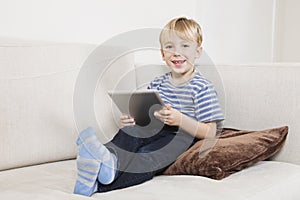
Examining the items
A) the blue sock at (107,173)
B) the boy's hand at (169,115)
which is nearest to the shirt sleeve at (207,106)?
the boy's hand at (169,115)

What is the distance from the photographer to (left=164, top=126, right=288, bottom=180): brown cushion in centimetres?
134

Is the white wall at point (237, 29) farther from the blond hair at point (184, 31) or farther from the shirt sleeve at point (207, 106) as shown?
the shirt sleeve at point (207, 106)

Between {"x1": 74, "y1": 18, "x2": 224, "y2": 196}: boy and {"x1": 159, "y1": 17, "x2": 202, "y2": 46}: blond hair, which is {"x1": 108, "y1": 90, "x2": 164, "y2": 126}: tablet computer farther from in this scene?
{"x1": 159, "y1": 17, "x2": 202, "y2": 46}: blond hair

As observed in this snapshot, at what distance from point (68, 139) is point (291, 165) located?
0.73m

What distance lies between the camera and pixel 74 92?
5.41ft

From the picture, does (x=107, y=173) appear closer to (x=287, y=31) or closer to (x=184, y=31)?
(x=184, y=31)

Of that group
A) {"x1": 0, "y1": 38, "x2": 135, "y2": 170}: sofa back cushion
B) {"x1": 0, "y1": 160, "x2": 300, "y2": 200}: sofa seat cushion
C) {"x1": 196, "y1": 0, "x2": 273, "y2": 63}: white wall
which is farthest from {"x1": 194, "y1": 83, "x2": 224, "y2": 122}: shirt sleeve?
{"x1": 196, "y1": 0, "x2": 273, "y2": 63}: white wall

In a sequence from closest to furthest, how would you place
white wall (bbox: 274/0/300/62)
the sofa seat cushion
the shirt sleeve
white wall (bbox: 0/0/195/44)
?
the sofa seat cushion → the shirt sleeve → white wall (bbox: 0/0/195/44) → white wall (bbox: 274/0/300/62)

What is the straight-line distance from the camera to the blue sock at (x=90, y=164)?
3.84 feet

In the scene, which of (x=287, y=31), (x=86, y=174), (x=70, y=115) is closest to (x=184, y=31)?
(x=70, y=115)

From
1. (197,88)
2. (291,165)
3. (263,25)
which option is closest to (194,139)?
(197,88)

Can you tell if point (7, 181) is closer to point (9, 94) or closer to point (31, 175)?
point (31, 175)

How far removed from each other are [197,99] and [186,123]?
12 centimetres

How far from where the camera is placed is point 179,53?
1687 mm
